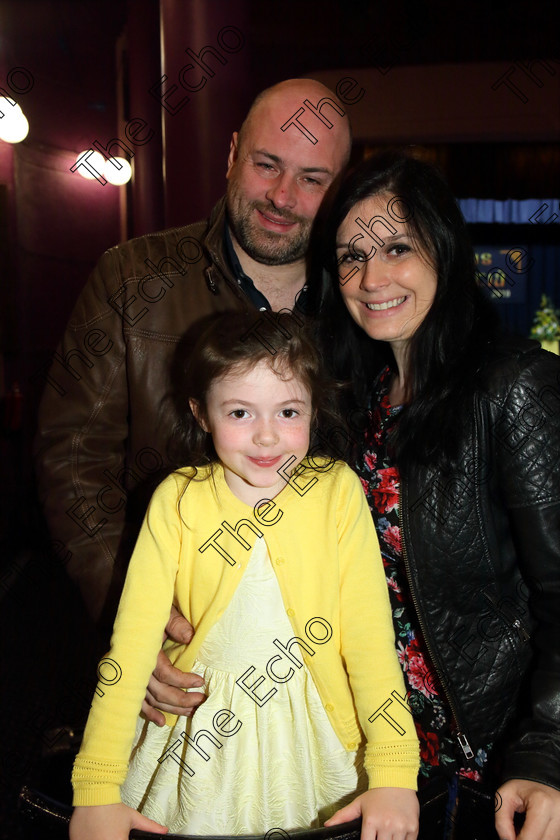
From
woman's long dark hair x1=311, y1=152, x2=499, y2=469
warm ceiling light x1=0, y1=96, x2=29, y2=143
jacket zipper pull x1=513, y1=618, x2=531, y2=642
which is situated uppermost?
warm ceiling light x1=0, y1=96, x2=29, y2=143

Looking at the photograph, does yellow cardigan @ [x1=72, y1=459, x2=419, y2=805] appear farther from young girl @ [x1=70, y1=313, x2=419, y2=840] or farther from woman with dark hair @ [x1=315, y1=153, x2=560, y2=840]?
woman with dark hair @ [x1=315, y1=153, x2=560, y2=840]

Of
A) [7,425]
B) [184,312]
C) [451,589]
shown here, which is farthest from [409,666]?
[7,425]

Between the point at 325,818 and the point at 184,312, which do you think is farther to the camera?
the point at 184,312

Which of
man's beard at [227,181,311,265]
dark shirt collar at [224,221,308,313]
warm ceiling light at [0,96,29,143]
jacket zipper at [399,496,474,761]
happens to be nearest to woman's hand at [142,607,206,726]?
jacket zipper at [399,496,474,761]

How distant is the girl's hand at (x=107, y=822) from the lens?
104 centimetres

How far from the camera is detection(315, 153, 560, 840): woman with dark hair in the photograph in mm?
1266

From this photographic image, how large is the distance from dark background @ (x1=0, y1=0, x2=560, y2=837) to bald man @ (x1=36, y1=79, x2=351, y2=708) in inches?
93.4

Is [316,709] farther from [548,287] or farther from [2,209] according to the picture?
[548,287]

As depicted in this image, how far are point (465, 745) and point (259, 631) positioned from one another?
51 centimetres

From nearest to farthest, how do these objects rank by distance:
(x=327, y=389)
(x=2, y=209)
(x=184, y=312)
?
1. (x=327, y=389)
2. (x=184, y=312)
3. (x=2, y=209)

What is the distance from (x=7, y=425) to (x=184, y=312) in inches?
133

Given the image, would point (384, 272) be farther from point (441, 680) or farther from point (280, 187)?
point (441, 680)

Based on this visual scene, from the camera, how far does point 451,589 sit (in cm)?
136

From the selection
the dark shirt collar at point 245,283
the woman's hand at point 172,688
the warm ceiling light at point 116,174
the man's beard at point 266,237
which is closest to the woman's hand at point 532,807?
the woman's hand at point 172,688
